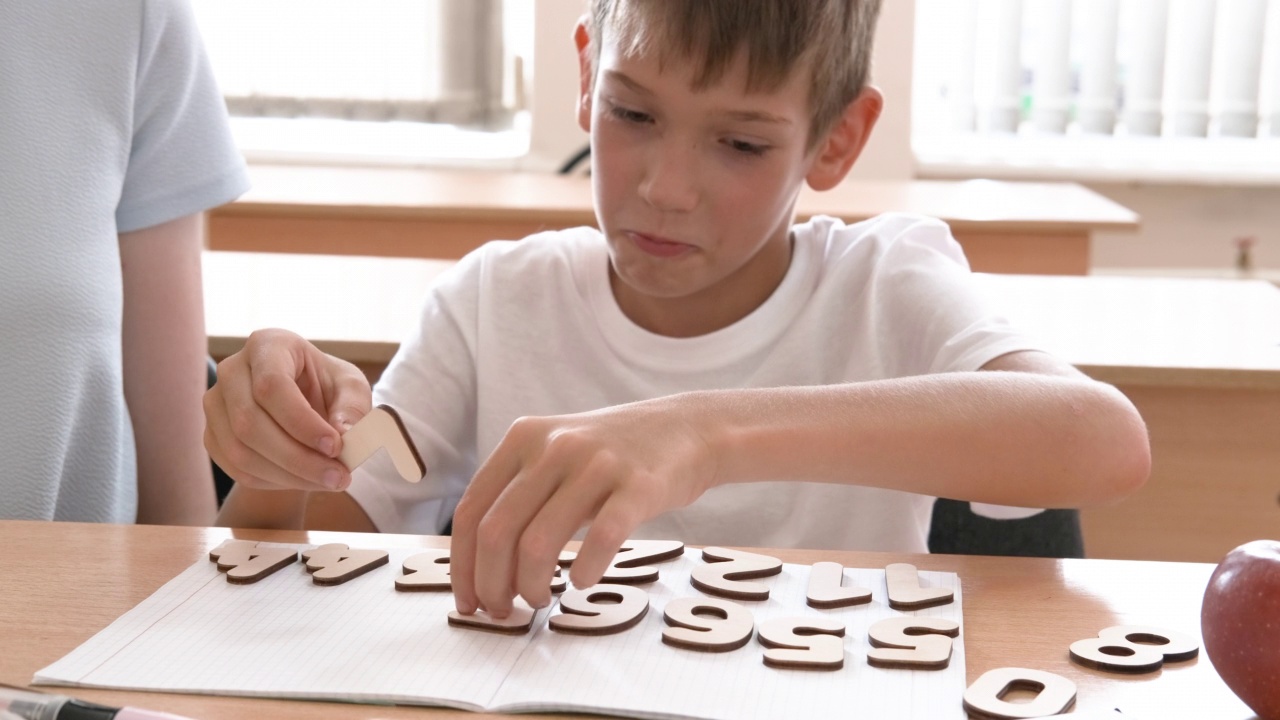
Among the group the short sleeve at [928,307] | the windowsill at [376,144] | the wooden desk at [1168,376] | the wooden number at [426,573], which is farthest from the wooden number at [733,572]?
the windowsill at [376,144]

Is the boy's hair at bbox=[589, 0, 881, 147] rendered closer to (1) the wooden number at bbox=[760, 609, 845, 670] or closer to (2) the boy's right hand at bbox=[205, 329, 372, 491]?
(2) the boy's right hand at bbox=[205, 329, 372, 491]

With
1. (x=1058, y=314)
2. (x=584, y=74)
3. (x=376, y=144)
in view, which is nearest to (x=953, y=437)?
(x=584, y=74)

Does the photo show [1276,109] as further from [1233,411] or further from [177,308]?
[177,308]

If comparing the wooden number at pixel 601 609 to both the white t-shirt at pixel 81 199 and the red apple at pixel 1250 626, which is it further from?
the white t-shirt at pixel 81 199

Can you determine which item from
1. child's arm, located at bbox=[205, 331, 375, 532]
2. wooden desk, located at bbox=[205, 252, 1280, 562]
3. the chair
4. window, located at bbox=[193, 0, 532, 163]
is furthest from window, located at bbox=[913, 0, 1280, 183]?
child's arm, located at bbox=[205, 331, 375, 532]

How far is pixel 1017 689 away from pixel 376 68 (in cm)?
333

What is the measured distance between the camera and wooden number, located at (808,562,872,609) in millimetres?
689

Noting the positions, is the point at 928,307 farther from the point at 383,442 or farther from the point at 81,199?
the point at 81,199

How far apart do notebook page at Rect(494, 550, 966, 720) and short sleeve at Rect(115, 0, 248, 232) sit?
0.63 meters

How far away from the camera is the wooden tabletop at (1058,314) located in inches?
54.4

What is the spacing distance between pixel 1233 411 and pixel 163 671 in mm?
1233

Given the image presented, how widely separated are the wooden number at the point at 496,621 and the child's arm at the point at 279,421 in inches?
6.9

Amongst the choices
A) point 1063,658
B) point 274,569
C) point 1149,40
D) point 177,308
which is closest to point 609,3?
point 177,308

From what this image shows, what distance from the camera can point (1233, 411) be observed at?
4.81 ft
